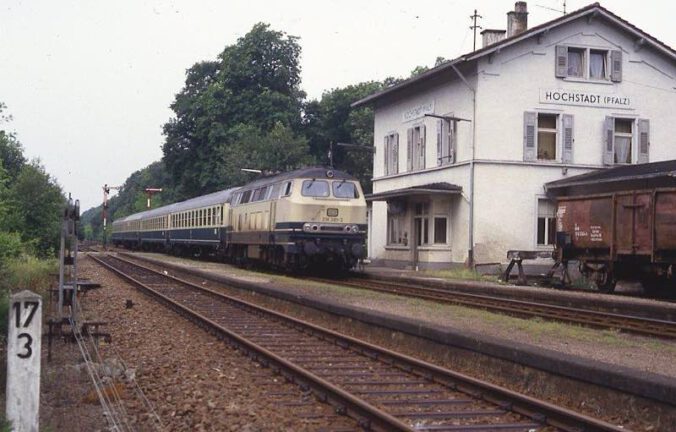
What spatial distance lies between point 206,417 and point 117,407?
0.96 m

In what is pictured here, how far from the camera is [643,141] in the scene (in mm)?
30234

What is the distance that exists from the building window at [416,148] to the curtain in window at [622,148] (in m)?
7.53

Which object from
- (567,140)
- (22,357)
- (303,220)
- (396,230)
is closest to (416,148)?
(396,230)

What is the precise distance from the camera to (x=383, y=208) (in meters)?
36.1

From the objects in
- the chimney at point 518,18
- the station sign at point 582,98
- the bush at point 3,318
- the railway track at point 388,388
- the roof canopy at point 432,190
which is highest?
the chimney at point 518,18

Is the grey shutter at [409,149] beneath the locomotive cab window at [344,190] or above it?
above

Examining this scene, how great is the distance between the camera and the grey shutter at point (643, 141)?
99.2 feet

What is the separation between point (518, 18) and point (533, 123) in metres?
6.09

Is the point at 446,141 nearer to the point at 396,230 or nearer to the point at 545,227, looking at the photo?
the point at 545,227

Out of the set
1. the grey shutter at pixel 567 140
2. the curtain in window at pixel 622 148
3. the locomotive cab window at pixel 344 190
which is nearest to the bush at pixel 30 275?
the locomotive cab window at pixel 344 190

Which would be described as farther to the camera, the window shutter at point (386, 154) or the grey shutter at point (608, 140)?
the window shutter at point (386, 154)

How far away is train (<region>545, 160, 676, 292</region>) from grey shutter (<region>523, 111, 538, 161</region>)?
4224mm

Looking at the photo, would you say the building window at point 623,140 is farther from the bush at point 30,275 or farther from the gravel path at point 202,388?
the gravel path at point 202,388

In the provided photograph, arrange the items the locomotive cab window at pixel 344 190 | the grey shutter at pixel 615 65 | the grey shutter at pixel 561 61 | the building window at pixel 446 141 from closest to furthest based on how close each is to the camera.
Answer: the locomotive cab window at pixel 344 190, the grey shutter at pixel 561 61, the grey shutter at pixel 615 65, the building window at pixel 446 141
